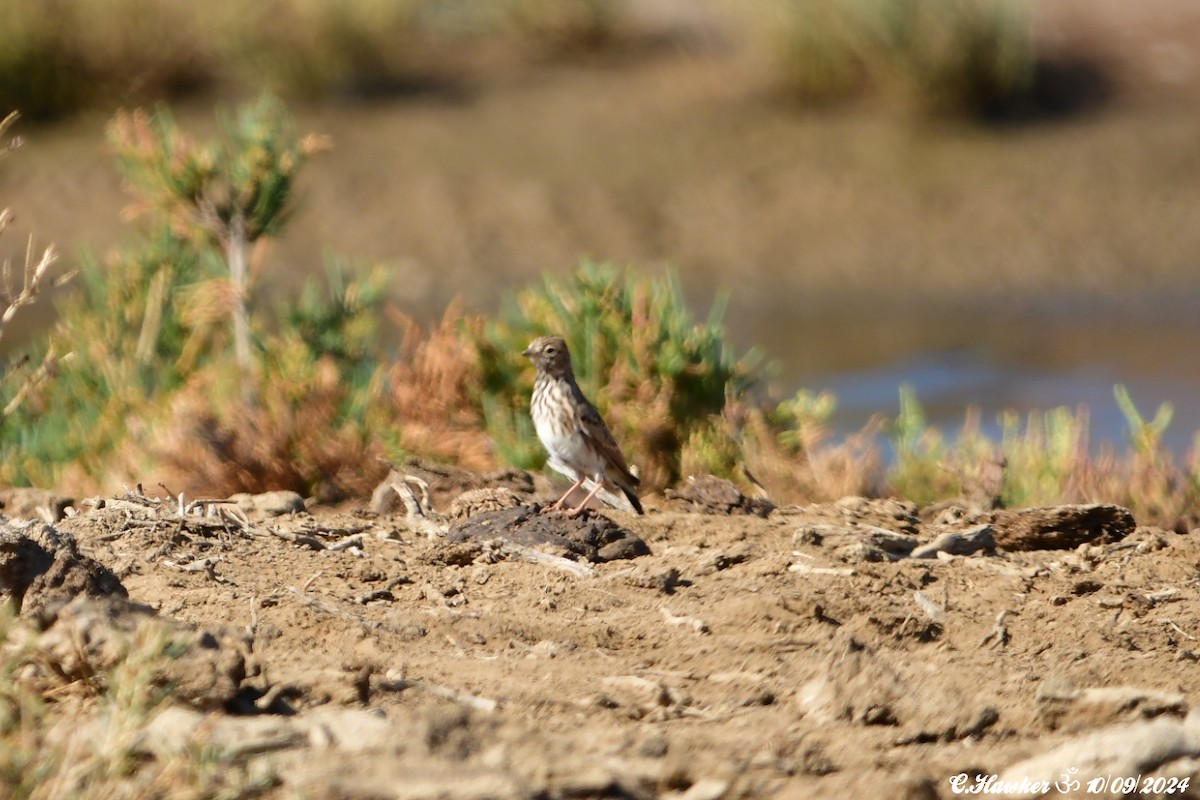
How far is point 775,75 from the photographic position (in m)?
19.9

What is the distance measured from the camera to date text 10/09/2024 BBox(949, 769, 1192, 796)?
143 inches

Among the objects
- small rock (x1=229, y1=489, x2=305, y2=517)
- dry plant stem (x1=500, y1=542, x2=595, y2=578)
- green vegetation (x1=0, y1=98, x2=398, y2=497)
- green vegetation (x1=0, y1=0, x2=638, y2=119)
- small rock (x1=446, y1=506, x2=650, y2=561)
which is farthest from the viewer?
green vegetation (x1=0, y1=0, x2=638, y2=119)

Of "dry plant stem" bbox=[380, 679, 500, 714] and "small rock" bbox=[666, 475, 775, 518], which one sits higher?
"dry plant stem" bbox=[380, 679, 500, 714]

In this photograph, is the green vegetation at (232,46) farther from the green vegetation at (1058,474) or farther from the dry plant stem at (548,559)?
the dry plant stem at (548,559)

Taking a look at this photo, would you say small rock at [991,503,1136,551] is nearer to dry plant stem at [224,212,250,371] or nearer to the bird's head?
the bird's head

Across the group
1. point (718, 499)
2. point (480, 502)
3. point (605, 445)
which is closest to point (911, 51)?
point (605, 445)

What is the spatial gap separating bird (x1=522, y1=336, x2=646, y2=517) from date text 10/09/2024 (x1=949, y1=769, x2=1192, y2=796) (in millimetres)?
2707

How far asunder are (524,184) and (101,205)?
4507 millimetres

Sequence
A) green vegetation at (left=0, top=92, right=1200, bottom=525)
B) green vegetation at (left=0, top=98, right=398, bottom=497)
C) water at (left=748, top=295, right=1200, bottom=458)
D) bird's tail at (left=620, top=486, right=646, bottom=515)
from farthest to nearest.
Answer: water at (left=748, top=295, right=1200, bottom=458) → green vegetation at (left=0, top=92, right=1200, bottom=525) → green vegetation at (left=0, top=98, right=398, bottom=497) → bird's tail at (left=620, top=486, right=646, bottom=515)

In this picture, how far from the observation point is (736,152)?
1900 cm

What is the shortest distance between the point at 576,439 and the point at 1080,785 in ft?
10.5

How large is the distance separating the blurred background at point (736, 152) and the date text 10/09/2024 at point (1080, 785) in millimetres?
11397

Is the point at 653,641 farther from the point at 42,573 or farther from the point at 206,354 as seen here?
the point at 206,354

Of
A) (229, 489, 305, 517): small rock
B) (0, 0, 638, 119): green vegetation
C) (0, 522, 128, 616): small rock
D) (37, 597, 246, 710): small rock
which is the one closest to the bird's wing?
(229, 489, 305, 517): small rock
